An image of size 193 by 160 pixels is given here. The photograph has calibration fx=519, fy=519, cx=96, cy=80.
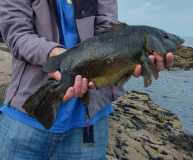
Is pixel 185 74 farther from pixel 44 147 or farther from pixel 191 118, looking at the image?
pixel 44 147

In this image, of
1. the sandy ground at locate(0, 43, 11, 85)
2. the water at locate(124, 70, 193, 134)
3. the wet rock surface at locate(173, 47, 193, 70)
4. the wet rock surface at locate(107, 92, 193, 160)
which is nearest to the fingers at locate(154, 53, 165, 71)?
→ the wet rock surface at locate(107, 92, 193, 160)

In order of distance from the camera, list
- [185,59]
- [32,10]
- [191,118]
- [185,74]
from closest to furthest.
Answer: [32,10], [191,118], [185,74], [185,59]

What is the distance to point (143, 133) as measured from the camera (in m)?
11.4

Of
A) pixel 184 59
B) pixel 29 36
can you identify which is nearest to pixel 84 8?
pixel 29 36

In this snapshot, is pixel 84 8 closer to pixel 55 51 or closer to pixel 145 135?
pixel 55 51

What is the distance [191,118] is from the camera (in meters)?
19.6

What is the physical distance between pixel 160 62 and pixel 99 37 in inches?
23.4

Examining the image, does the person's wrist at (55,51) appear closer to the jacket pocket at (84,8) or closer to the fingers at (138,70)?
the jacket pocket at (84,8)

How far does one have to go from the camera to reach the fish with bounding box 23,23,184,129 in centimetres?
451

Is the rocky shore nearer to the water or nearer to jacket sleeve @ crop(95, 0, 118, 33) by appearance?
the water

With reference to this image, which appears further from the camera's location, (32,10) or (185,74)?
(185,74)

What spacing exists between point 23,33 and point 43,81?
1.59ft

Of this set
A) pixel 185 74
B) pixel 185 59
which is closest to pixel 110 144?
pixel 185 74

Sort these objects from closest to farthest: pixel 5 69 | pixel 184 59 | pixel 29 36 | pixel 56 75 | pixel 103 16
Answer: pixel 56 75 → pixel 29 36 → pixel 103 16 → pixel 5 69 → pixel 184 59
